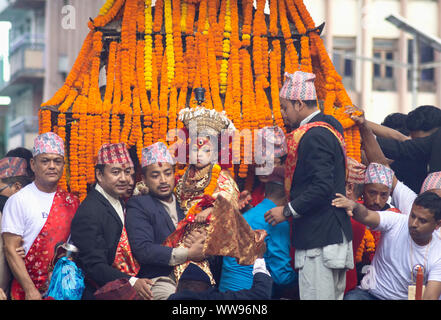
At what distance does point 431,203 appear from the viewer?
4.46 metres

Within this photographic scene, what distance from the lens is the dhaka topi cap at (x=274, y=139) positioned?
4.91 metres

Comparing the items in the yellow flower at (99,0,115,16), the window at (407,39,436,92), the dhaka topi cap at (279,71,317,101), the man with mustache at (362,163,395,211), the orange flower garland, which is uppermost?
the window at (407,39,436,92)

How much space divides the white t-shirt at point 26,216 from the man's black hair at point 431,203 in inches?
98.9

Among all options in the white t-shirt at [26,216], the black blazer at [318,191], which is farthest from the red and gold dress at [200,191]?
the white t-shirt at [26,216]

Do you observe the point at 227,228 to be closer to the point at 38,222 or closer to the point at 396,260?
the point at 396,260

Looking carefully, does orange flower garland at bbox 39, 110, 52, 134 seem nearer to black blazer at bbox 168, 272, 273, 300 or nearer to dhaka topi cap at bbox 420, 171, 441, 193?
black blazer at bbox 168, 272, 273, 300

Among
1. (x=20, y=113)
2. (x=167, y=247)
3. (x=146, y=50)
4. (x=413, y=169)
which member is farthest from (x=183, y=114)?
(x=20, y=113)

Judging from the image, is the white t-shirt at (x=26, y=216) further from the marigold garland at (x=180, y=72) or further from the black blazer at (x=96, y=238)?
the marigold garland at (x=180, y=72)

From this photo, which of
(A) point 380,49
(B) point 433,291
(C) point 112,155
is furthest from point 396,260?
(A) point 380,49

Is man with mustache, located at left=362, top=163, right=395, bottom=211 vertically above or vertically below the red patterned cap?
below

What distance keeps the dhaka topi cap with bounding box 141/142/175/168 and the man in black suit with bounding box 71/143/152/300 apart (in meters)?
0.12

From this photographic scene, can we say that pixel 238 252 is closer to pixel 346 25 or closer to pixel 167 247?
pixel 167 247

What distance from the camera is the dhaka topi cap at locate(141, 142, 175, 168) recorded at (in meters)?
4.90

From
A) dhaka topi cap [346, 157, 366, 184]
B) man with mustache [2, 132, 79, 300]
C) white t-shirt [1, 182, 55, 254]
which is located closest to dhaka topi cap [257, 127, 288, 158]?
dhaka topi cap [346, 157, 366, 184]
